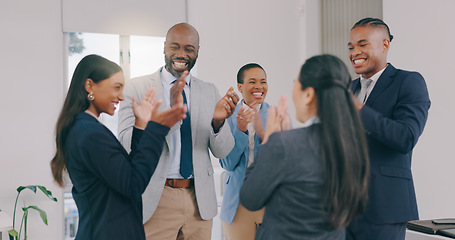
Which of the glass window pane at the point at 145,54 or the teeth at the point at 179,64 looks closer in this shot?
the teeth at the point at 179,64

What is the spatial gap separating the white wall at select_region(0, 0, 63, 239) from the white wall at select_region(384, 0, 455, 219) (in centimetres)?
342

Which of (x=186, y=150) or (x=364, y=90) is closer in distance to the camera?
(x=364, y=90)

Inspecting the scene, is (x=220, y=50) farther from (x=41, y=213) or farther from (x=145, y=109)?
(x=145, y=109)

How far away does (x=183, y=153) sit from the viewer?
86.4 inches

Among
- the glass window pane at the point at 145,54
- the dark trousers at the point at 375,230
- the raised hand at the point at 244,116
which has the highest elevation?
the glass window pane at the point at 145,54

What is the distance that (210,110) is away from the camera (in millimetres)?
2338

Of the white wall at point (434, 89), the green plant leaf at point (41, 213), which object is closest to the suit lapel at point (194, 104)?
the white wall at point (434, 89)

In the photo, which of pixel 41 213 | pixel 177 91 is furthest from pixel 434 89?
pixel 41 213

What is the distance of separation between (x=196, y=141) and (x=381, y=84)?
35.5 inches

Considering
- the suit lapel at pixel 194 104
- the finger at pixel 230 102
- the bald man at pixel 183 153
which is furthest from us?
the suit lapel at pixel 194 104

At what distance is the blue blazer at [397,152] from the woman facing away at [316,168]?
0.48 metres

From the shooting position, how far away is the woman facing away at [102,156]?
5.08 feet

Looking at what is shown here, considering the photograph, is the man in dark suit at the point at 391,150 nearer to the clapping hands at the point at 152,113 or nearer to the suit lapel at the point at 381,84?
the suit lapel at the point at 381,84

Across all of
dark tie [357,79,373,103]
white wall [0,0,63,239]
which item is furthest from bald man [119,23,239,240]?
white wall [0,0,63,239]
